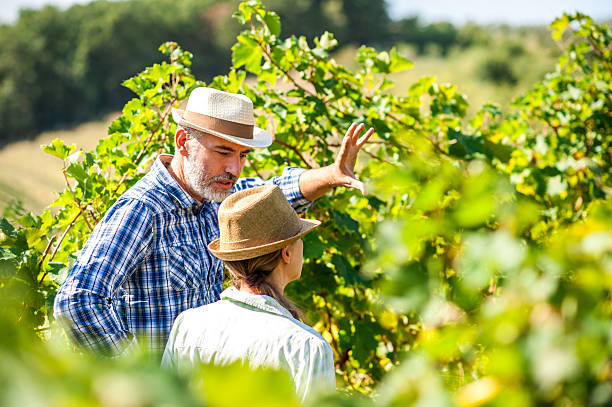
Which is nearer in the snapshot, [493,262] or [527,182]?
[493,262]

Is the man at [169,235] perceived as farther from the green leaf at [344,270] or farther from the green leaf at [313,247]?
the green leaf at [344,270]

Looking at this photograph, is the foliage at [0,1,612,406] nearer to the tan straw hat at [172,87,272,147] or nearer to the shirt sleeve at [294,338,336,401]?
the shirt sleeve at [294,338,336,401]

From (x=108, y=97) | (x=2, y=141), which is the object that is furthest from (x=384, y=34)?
(x=2, y=141)

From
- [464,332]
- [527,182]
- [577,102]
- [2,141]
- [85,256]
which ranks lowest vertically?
[2,141]

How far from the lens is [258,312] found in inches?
67.7

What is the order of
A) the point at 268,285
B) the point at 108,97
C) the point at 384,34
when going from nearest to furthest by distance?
the point at 268,285, the point at 108,97, the point at 384,34

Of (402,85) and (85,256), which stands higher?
(85,256)

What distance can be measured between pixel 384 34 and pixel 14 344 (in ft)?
174

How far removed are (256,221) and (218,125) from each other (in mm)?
796

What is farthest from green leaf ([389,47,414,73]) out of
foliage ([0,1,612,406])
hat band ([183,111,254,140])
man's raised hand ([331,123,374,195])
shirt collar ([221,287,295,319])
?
shirt collar ([221,287,295,319])

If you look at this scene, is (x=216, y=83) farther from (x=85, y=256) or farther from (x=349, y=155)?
(x=85, y=256)

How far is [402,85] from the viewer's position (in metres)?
33.2

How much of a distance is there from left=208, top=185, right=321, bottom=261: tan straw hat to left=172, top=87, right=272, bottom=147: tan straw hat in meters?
0.62

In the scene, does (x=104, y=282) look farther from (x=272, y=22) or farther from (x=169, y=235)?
(x=272, y=22)
